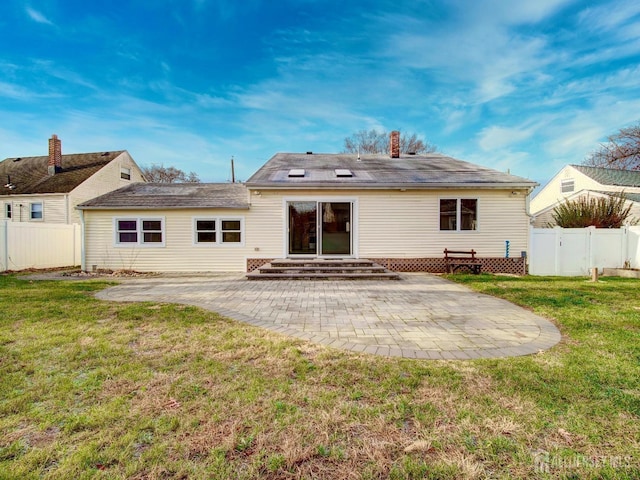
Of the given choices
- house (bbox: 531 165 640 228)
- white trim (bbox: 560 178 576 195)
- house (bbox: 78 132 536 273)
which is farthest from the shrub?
white trim (bbox: 560 178 576 195)

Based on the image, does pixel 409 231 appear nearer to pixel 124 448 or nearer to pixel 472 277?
pixel 472 277

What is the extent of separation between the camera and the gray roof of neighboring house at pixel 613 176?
17875mm

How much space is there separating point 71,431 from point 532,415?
333cm

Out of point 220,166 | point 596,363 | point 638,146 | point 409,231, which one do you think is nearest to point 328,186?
point 409,231

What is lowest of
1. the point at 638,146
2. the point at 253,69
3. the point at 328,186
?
the point at 328,186

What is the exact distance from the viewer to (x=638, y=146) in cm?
2389

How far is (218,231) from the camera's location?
11.4m

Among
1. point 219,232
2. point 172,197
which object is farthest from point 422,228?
point 172,197

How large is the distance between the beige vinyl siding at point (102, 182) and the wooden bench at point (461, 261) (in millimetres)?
19942

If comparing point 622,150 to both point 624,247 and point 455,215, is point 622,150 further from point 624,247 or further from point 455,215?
point 455,215

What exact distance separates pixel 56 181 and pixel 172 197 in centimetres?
1225

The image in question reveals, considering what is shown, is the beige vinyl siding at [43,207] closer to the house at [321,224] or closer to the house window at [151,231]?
the house at [321,224]

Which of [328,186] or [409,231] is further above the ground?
[328,186]

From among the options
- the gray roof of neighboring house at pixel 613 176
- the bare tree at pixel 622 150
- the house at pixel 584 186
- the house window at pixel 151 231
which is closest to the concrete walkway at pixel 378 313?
the house window at pixel 151 231
